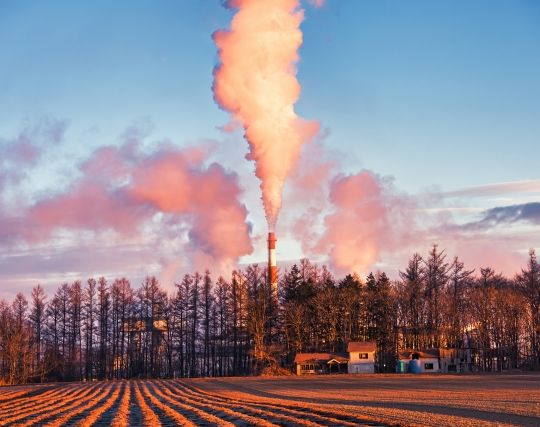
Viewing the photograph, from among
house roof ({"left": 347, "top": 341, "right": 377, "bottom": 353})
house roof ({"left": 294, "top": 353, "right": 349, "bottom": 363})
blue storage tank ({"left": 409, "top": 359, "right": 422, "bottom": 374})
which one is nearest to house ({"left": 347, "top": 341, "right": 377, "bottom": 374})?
house roof ({"left": 347, "top": 341, "right": 377, "bottom": 353})

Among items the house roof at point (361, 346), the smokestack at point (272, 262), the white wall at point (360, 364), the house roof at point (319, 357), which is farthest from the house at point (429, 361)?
the smokestack at point (272, 262)

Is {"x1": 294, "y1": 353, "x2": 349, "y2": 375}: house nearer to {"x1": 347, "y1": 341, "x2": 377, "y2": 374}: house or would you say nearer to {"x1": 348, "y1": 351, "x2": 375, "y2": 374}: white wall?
{"x1": 348, "y1": 351, "x2": 375, "y2": 374}: white wall

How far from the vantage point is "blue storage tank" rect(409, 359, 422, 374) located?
108 m

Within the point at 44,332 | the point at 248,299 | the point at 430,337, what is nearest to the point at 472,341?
the point at 430,337

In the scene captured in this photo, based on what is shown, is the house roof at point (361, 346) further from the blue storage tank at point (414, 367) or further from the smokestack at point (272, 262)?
the smokestack at point (272, 262)

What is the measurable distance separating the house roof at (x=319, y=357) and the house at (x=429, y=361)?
30.4 ft

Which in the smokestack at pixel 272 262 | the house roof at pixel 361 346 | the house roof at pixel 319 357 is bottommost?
the house roof at pixel 319 357

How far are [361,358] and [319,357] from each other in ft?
22.9

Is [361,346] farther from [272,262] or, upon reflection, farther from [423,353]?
[272,262]

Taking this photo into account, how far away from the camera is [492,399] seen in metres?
45.5

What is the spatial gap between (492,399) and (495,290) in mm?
69426

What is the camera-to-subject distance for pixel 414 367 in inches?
4284

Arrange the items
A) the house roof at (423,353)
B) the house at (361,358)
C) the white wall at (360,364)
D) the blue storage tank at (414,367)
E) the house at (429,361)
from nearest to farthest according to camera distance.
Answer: the blue storage tank at (414,367) < the house at (429,361) < the house roof at (423,353) < the white wall at (360,364) < the house at (361,358)

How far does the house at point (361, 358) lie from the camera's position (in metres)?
112
